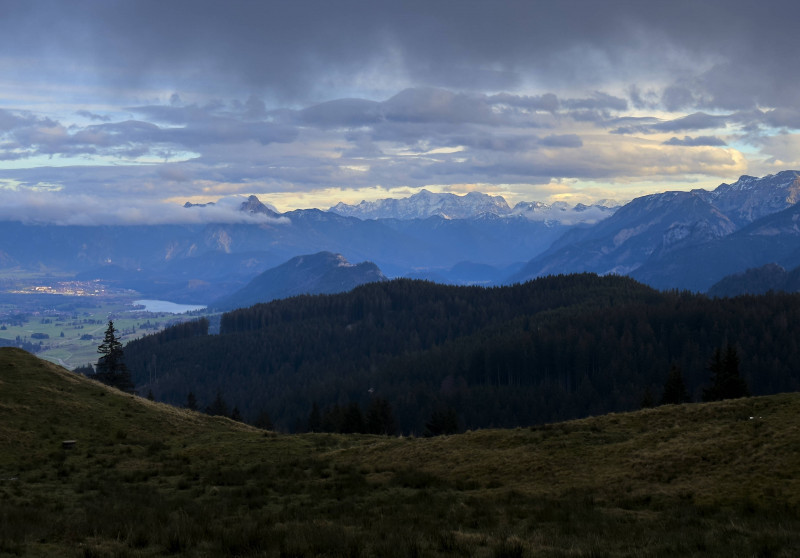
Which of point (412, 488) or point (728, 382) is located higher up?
point (412, 488)

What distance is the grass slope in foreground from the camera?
18.0 meters

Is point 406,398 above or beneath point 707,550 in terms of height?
beneath

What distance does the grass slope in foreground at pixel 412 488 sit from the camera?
18.0 m

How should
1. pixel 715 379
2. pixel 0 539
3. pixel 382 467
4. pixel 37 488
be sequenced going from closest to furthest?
1. pixel 0 539
2. pixel 37 488
3. pixel 382 467
4. pixel 715 379

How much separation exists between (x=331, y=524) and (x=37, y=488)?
727 inches

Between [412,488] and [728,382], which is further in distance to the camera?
[728,382]

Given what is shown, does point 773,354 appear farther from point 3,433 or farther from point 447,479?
point 3,433

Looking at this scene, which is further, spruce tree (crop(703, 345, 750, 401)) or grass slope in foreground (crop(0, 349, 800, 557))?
spruce tree (crop(703, 345, 750, 401))

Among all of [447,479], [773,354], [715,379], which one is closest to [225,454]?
[447,479]

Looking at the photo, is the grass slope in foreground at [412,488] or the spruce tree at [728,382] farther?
the spruce tree at [728,382]

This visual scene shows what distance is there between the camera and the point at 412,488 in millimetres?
30078

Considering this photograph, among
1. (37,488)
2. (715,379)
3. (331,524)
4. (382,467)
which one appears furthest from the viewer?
(715,379)

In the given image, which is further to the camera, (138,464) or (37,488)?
(138,464)

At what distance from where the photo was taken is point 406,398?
185000 mm
